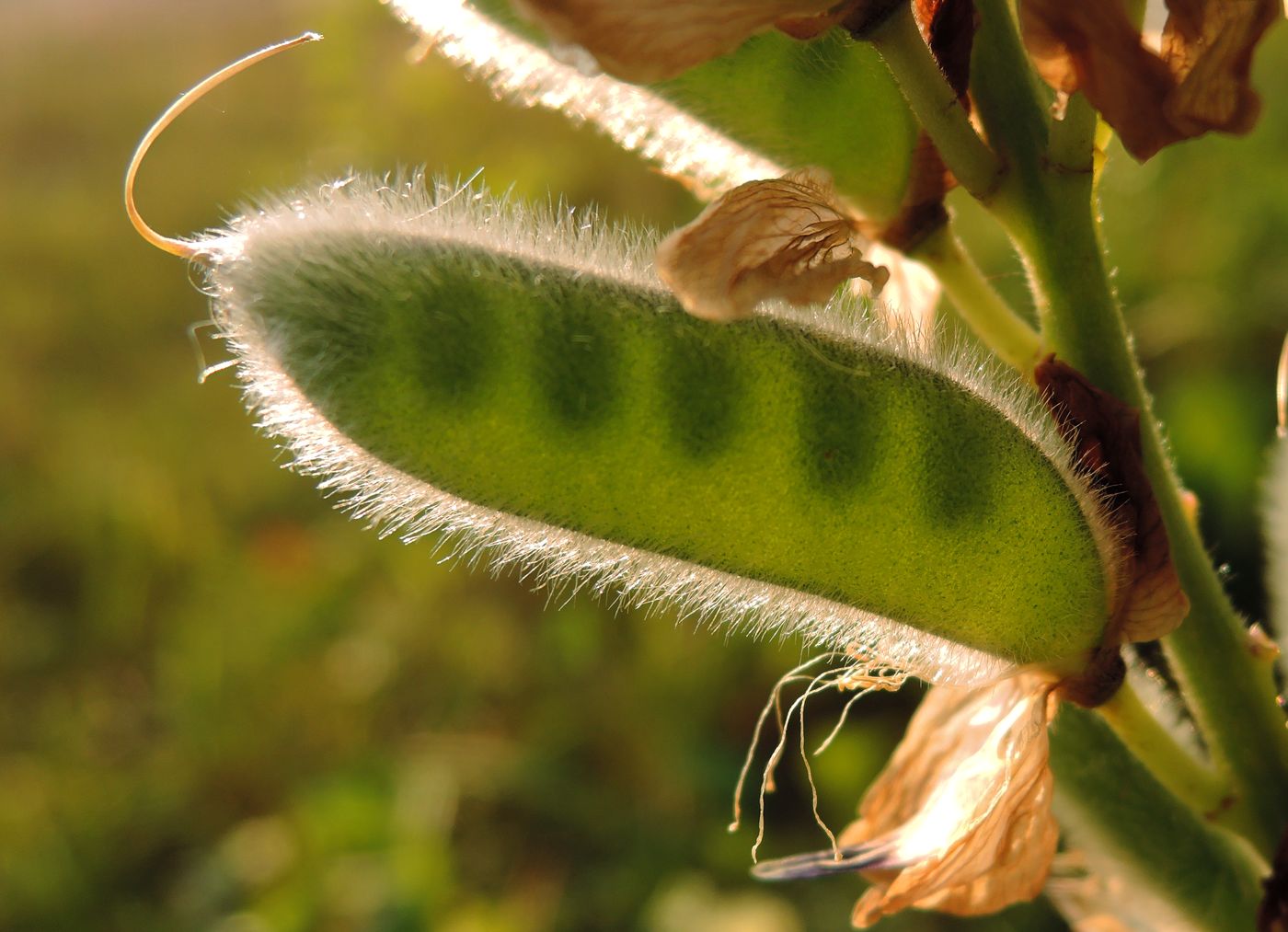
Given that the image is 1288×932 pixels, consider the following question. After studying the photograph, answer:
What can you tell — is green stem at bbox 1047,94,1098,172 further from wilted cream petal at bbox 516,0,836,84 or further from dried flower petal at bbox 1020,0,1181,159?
wilted cream petal at bbox 516,0,836,84

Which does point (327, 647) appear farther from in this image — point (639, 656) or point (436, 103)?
point (436, 103)

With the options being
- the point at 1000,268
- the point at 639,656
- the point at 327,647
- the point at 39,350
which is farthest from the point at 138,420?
the point at 1000,268

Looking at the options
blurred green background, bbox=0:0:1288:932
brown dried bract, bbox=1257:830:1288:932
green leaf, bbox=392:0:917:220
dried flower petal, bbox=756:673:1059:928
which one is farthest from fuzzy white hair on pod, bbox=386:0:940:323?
blurred green background, bbox=0:0:1288:932

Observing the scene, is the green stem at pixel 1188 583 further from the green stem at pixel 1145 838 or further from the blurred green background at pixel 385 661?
the blurred green background at pixel 385 661

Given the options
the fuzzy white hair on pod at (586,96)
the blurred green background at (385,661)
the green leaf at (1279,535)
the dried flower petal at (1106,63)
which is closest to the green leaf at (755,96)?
the fuzzy white hair on pod at (586,96)

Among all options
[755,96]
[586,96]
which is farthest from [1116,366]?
[586,96]

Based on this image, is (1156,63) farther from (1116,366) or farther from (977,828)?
(977,828)
